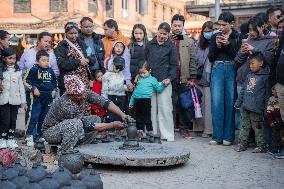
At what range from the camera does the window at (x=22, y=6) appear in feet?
88.9

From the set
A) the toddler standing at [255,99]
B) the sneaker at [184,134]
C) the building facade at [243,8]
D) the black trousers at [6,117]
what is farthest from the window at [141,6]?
the toddler standing at [255,99]

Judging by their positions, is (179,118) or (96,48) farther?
(179,118)

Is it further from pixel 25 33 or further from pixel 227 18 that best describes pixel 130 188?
pixel 25 33

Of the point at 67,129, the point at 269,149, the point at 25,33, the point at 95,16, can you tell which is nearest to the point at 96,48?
the point at 67,129

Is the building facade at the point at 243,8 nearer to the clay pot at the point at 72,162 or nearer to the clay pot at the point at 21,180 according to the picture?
the clay pot at the point at 72,162

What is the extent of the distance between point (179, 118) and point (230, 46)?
2037 millimetres

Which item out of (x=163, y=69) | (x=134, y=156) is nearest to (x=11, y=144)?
(x=134, y=156)

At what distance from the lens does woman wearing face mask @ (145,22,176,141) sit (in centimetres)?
862

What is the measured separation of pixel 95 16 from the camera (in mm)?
28359

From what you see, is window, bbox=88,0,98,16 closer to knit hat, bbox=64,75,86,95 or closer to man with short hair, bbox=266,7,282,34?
man with short hair, bbox=266,7,282,34

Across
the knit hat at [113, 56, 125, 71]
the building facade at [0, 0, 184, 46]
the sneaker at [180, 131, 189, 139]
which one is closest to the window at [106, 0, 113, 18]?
the building facade at [0, 0, 184, 46]

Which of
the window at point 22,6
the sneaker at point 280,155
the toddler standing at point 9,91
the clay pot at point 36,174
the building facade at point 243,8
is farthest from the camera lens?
the window at point 22,6

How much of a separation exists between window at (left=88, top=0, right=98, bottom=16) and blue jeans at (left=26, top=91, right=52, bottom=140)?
20.2 metres

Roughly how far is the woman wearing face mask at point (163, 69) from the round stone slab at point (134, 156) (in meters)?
2.05
